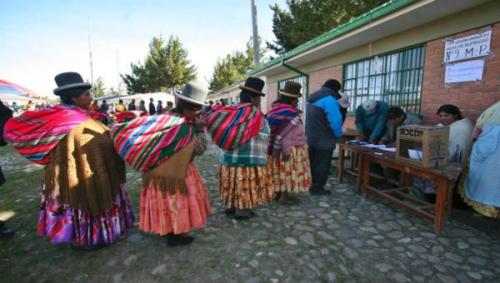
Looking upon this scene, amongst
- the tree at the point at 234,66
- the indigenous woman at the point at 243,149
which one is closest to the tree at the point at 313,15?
the indigenous woman at the point at 243,149

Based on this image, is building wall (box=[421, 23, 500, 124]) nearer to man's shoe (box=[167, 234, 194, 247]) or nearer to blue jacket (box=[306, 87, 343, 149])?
blue jacket (box=[306, 87, 343, 149])

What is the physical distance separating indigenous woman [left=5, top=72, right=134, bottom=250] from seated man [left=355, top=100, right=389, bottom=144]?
13.3 ft

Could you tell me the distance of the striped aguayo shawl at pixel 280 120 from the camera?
12.3ft

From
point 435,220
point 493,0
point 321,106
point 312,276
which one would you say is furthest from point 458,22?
point 312,276

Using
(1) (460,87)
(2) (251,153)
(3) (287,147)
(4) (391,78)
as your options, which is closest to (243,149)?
(2) (251,153)

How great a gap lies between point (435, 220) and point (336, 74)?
5.30m

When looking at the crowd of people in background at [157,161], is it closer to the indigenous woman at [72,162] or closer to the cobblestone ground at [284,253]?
the indigenous woman at [72,162]

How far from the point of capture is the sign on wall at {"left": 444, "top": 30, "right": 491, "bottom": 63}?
3.89 meters

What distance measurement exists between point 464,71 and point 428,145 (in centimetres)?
202

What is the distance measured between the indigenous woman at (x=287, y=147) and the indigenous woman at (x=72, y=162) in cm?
197

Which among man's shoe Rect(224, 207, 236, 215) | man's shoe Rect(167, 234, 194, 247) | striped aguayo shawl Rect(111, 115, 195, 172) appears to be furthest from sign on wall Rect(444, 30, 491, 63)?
man's shoe Rect(167, 234, 194, 247)

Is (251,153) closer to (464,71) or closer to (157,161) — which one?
(157,161)

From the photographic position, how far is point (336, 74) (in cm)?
767

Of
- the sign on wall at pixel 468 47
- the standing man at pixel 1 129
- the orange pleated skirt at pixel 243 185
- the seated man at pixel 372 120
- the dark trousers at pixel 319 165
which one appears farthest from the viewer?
the seated man at pixel 372 120
